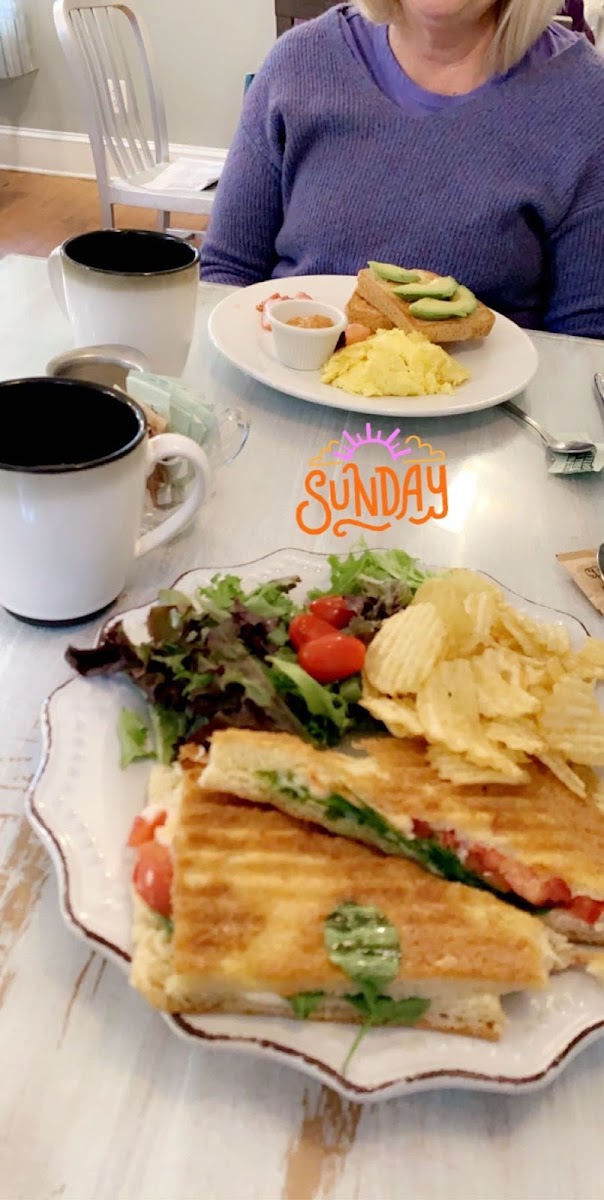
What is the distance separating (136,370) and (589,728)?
70cm

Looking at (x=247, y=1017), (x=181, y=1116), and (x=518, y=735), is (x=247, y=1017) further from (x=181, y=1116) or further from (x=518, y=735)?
(x=518, y=735)

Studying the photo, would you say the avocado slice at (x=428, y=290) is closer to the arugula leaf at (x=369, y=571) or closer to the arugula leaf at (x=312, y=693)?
the arugula leaf at (x=369, y=571)

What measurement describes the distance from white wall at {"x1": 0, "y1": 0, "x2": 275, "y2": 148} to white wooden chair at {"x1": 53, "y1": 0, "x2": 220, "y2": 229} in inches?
Result: 48.2

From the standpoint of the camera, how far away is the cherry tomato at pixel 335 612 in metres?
0.83

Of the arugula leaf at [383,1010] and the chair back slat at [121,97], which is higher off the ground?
the chair back slat at [121,97]

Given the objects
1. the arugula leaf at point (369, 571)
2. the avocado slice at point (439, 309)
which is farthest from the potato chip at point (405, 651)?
the avocado slice at point (439, 309)

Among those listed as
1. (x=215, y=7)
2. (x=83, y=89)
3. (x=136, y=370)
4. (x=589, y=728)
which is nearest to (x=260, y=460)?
(x=136, y=370)

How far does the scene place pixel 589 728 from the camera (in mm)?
703

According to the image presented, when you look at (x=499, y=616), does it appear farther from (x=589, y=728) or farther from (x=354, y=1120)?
(x=354, y=1120)

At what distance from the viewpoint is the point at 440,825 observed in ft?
2.08

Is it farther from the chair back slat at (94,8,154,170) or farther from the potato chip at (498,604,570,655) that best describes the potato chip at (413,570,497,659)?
the chair back slat at (94,8,154,170)

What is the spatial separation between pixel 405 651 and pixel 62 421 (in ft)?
1.38

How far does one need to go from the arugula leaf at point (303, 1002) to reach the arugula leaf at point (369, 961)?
0.02m

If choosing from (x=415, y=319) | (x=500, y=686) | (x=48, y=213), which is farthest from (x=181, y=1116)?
(x=48, y=213)
